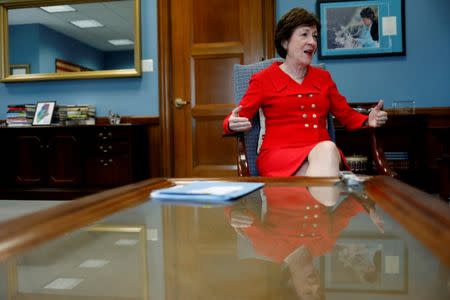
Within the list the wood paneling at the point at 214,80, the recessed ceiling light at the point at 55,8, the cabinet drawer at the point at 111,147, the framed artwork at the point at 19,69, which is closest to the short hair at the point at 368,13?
the wood paneling at the point at 214,80

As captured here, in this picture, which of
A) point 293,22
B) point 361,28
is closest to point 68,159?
Answer: point 293,22

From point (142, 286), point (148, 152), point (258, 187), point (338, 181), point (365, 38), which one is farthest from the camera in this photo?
point (148, 152)

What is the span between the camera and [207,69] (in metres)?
3.54

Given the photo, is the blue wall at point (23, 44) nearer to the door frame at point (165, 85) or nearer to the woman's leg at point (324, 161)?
the door frame at point (165, 85)

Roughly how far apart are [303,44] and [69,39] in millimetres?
2696

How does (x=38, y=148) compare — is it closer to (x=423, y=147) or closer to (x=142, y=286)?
(x=423, y=147)

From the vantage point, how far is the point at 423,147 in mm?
2938

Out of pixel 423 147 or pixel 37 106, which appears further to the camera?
pixel 37 106

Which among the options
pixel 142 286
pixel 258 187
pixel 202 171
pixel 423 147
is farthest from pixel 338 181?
pixel 202 171

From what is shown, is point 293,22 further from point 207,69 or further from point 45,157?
point 45,157

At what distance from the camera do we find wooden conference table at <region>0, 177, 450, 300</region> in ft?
1.48

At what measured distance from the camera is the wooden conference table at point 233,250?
1.48 ft

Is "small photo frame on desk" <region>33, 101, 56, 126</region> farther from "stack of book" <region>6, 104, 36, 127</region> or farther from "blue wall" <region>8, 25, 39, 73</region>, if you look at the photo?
"blue wall" <region>8, 25, 39, 73</region>

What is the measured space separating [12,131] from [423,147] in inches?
118
